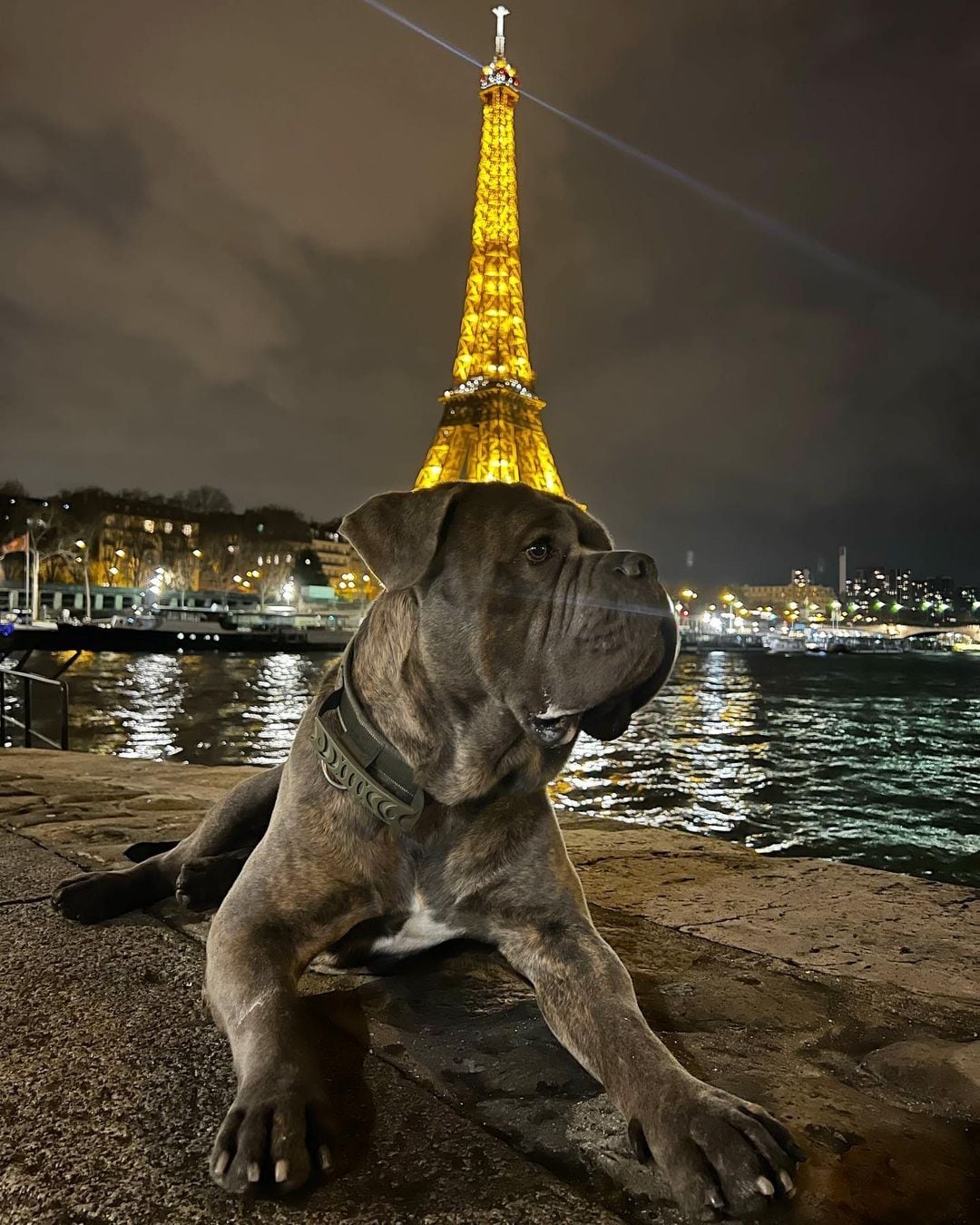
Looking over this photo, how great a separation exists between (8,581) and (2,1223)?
8767cm

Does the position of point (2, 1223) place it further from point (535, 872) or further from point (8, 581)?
point (8, 581)

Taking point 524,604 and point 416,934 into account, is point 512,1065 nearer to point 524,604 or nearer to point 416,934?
point 416,934

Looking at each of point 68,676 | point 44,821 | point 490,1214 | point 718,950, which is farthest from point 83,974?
point 68,676

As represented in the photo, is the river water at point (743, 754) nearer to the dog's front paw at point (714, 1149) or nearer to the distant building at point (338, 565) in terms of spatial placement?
the dog's front paw at point (714, 1149)

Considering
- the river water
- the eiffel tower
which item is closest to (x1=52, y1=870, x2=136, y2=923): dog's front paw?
the river water

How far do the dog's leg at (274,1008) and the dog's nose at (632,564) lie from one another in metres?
1.01

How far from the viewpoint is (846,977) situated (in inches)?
104

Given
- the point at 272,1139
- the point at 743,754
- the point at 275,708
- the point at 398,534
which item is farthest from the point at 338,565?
the point at 272,1139

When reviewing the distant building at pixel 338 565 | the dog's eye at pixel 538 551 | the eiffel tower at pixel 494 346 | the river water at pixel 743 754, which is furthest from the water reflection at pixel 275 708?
the distant building at pixel 338 565

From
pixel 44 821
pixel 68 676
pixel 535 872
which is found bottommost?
pixel 68 676

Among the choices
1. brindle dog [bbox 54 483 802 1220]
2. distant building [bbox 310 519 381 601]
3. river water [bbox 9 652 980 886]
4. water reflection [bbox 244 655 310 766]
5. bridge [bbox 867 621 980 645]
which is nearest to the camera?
brindle dog [bbox 54 483 802 1220]

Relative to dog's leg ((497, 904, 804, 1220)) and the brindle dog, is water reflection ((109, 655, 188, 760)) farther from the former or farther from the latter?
dog's leg ((497, 904, 804, 1220))

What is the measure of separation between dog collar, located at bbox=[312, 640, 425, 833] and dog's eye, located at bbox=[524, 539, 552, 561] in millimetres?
588

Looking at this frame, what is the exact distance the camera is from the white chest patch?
233 centimetres
